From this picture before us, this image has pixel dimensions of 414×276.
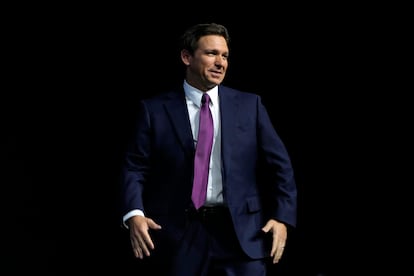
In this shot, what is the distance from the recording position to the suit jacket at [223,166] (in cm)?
281

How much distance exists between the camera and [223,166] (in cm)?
281

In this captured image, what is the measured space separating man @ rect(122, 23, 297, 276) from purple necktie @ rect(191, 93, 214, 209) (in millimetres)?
11

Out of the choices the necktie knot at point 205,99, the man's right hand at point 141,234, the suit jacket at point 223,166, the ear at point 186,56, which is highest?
the ear at point 186,56

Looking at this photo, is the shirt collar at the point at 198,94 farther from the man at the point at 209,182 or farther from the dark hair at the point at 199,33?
the dark hair at the point at 199,33

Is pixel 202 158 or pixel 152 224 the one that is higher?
pixel 202 158

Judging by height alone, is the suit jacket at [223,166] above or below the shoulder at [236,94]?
below

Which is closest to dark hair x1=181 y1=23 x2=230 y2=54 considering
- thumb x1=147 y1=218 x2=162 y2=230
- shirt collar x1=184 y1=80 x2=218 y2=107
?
shirt collar x1=184 y1=80 x2=218 y2=107

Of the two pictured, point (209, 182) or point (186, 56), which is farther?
point (186, 56)

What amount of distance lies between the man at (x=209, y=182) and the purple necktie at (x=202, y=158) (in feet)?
0.04

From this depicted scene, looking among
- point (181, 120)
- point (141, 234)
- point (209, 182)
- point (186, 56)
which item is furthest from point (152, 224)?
point (186, 56)

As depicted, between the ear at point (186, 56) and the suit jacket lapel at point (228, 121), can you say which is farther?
the ear at point (186, 56)

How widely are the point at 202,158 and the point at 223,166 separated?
0.25 ft

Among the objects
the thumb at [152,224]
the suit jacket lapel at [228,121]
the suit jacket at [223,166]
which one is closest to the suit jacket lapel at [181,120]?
the suit jacket at [223,166]

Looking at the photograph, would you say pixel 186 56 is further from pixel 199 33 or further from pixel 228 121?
pixel 228 121
